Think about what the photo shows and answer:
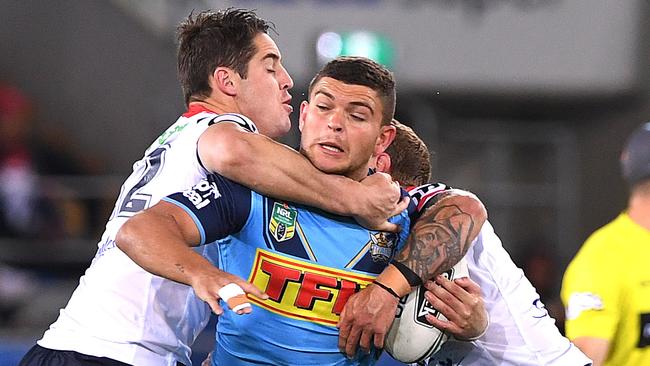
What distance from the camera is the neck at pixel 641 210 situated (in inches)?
212

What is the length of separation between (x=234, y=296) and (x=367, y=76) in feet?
3.50

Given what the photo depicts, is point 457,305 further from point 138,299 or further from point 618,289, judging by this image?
point 618,289

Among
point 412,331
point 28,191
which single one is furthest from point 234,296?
point 28,191

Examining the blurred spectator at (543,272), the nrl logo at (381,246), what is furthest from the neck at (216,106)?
the blurred spectator at (543,272)

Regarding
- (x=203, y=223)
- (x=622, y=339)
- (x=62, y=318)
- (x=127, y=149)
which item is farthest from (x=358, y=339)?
(x=127, y=149)

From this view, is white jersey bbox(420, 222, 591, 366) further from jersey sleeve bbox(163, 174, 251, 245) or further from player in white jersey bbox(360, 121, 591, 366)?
jersey sleeve bbox(163, 174, 251, 245)

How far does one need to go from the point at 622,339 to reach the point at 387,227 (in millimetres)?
1739

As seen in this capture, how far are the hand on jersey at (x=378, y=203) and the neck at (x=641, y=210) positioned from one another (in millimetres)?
1790

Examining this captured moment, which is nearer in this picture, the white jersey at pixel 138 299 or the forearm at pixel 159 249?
the forearm at pixel 159 249

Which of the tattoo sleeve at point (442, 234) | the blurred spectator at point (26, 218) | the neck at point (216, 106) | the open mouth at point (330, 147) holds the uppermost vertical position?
the open mouth at point (330, 147)

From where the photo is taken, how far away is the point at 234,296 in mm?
3250

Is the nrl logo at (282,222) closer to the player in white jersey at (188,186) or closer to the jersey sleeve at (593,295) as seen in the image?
the player in white jersey at (188,186)

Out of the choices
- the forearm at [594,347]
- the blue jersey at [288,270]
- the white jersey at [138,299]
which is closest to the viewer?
the blue jersey at [288,270]

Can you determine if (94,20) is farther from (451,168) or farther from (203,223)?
(203,223)
